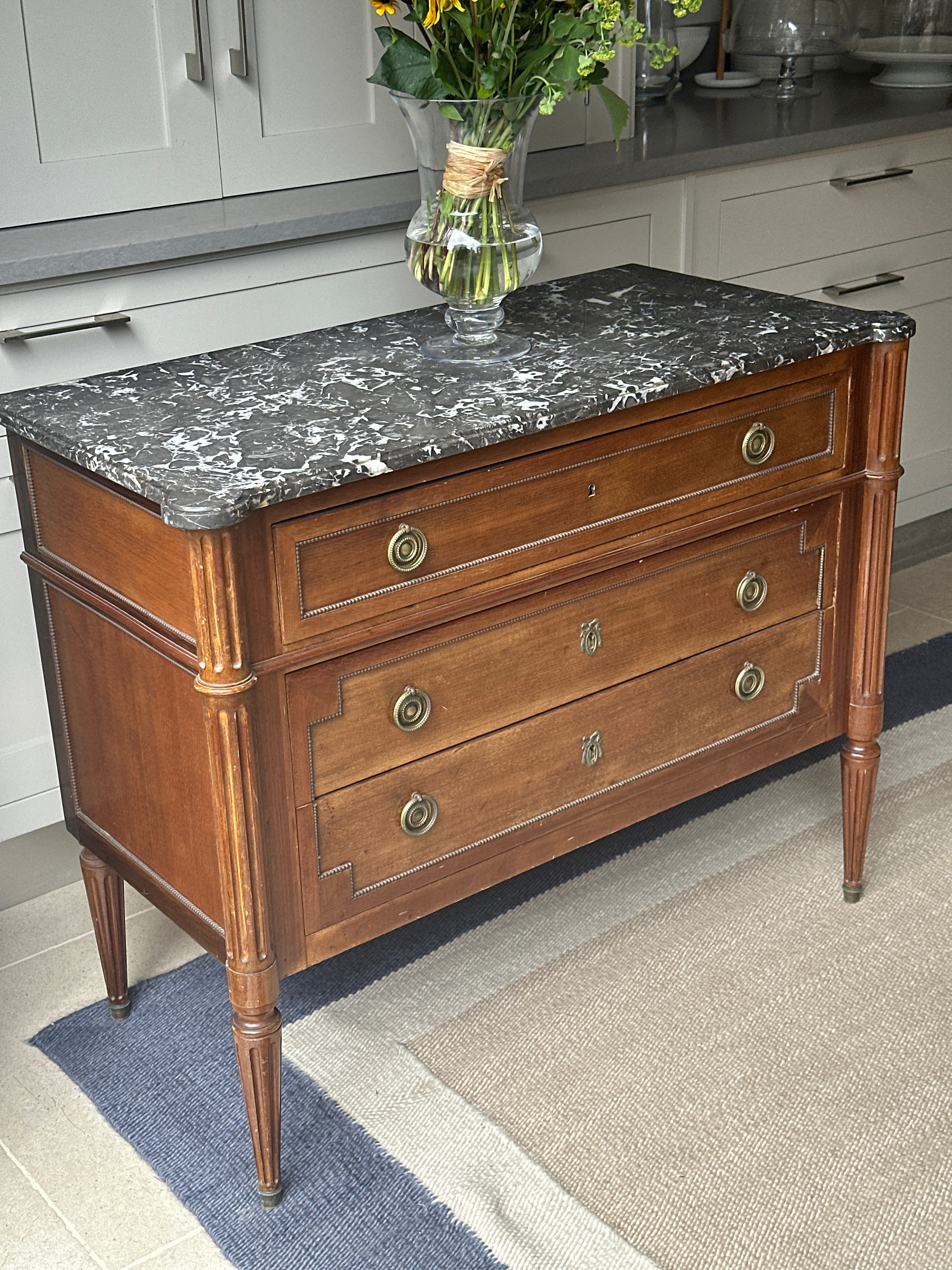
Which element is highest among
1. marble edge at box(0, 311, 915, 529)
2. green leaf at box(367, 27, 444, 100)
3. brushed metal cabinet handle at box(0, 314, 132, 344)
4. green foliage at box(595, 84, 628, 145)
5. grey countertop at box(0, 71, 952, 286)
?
green leaf at box(367, 27, 444, 100)

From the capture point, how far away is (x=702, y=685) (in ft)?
5.76

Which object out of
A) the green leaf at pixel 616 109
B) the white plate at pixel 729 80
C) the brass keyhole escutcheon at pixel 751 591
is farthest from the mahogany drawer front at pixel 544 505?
the white plate at pixel 729 80

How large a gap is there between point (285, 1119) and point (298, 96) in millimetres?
1440

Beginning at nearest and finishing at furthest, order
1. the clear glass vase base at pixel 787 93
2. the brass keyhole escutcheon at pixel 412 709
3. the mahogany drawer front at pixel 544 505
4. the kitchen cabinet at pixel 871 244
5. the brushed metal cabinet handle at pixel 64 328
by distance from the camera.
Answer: the mahogany drawer front at pixel 544 505
the brass keyhole escutcheon at pixel 412 709
the brushed metal cabinet handle at pixel 64 328
the kitchen cabinet at pixel 871 244
the clear glass vase base at pixel 787 93

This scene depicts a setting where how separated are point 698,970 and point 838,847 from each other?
0.39m

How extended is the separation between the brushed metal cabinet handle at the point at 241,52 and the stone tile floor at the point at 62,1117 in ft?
3.70

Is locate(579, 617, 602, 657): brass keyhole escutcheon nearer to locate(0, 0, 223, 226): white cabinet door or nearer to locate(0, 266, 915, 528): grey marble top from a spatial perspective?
locate(0, 266, 915, 528): grey marble top

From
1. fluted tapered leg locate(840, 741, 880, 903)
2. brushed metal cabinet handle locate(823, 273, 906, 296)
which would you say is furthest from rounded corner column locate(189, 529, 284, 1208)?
brushed metal cabinet handle locate(823, 273, 906, 296)

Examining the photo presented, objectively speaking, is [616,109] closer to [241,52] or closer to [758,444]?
[758,444]

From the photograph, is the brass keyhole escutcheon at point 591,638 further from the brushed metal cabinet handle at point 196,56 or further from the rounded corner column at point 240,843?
the brushed metal cabinet handle at point 196,56

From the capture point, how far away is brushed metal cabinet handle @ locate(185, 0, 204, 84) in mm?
1966

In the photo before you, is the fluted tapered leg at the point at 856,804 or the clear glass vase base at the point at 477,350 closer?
the clear glass vase base at the point at 477,350

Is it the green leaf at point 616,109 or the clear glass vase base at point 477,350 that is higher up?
the green leaf at point 616,109

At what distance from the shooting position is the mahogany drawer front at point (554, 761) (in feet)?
4.89
